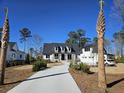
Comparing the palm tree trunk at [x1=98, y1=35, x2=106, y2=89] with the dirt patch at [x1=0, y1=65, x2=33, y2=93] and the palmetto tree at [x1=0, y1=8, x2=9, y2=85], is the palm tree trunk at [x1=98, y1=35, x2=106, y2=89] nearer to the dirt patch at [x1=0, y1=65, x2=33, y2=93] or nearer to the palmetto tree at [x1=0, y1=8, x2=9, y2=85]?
the dirt patch at [x1=0, y1=65, x2=33, y2=93]

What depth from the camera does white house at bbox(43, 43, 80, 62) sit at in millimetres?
77500

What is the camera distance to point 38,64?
3250 centimetres

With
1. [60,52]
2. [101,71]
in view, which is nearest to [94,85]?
[101,71]

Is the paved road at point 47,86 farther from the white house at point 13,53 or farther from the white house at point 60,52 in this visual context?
the white house at point 60,52

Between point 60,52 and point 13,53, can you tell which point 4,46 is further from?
point 60,52

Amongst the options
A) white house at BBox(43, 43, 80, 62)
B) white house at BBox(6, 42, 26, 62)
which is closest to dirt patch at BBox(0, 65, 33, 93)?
white house at BBox(6, 42, 26, 62)

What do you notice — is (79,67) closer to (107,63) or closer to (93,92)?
(93,92)

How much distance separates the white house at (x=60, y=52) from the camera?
77500mm

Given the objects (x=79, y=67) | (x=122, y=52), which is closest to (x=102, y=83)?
(x=79, y=67)

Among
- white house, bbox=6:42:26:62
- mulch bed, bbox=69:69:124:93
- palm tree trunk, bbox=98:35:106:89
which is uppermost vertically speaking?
white house, bbox=6:42:26:62

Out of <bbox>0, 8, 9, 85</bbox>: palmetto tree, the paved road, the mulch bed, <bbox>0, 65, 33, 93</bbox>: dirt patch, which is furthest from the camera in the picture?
<bbox>0, 8, 9, 85</bbox>: palmetto tree

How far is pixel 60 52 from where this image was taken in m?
77.8

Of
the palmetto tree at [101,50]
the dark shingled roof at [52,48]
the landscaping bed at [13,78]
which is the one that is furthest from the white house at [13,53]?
the palmetto tree at [101,50]

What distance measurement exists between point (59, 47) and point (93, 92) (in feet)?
215
